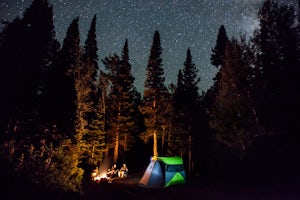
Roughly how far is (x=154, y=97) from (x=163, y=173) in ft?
50.3

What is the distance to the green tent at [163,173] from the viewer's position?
2033 centimetres

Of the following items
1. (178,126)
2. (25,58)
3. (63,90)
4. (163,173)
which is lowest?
(163,173)

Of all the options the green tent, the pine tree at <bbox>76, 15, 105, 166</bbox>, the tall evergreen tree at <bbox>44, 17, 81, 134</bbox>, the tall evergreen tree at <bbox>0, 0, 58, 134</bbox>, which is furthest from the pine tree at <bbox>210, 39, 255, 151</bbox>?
the tall evergreen tree at <bbox>0, 0, 58, 134</bbox>

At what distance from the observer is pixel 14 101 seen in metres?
20.5

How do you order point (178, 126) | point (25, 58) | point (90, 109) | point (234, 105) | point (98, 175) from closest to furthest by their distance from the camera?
point (234, 105)
point (25, 58)
point (90, 109)
point (98, 175)
point (178, 126)

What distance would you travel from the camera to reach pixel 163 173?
20.6 m

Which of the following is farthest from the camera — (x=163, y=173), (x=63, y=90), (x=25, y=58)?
(x=63, y=90)

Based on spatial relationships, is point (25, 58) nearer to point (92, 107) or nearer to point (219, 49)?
point (92, 107)

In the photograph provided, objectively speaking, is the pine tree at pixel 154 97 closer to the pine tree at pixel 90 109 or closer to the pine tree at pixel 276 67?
the pine tree at pixel 90 109

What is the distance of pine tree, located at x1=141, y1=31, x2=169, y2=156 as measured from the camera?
110ft

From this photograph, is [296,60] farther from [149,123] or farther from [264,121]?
[149,123]

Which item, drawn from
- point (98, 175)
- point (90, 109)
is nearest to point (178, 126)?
point (98, 175)

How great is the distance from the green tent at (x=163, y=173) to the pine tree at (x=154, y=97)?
11892mm

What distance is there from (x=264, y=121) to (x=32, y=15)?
76.2 feet
